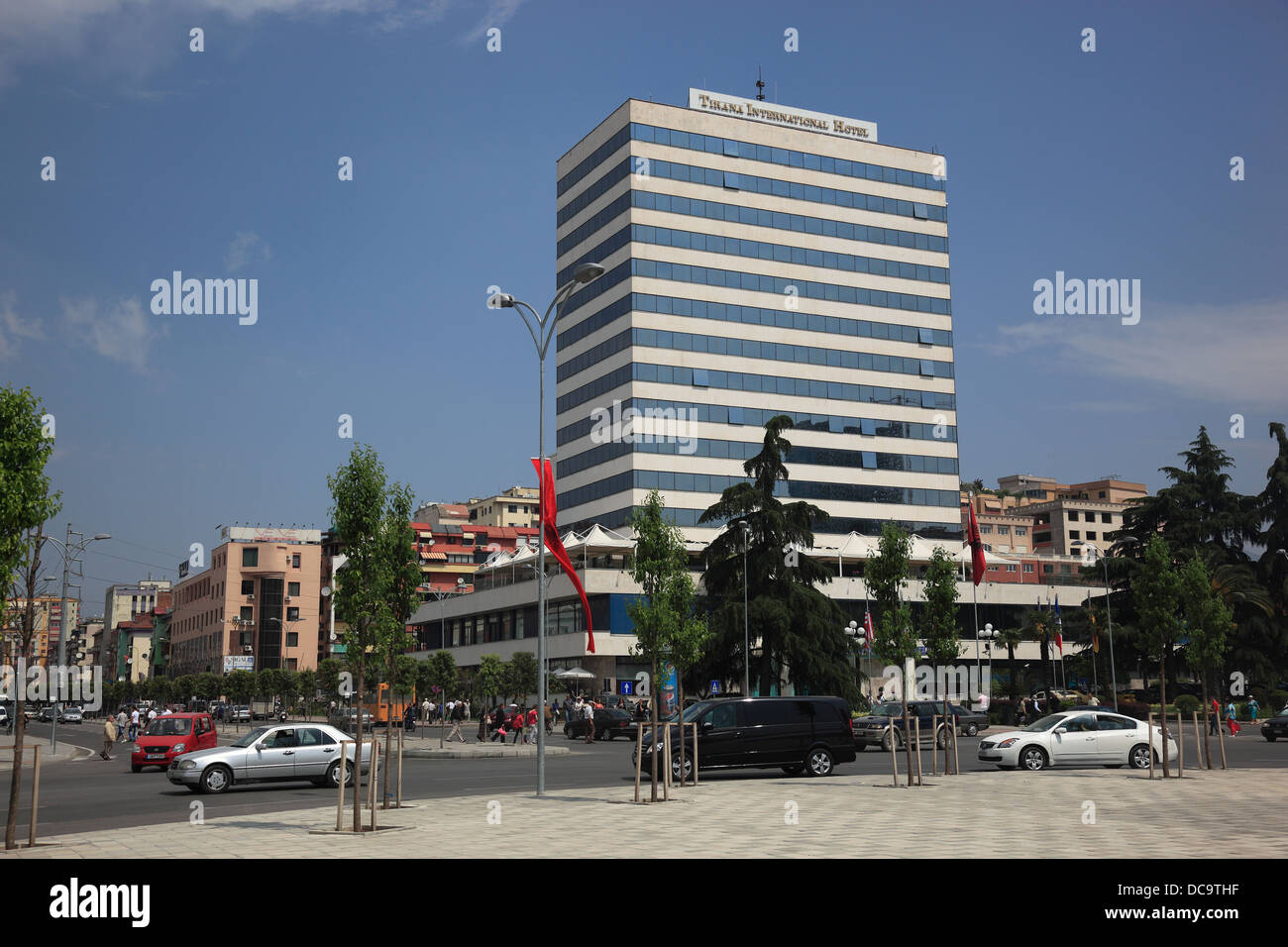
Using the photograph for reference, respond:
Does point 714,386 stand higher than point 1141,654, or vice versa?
point 714,386

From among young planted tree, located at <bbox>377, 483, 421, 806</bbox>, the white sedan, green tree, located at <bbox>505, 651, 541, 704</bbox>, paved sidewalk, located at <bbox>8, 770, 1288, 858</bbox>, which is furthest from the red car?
green tree, located at <bbox>505, 651, 541, 704</bbox>

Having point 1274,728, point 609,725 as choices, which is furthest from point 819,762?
point 1274,728

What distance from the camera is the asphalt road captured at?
21.2m

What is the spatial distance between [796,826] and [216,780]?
15.4 meters

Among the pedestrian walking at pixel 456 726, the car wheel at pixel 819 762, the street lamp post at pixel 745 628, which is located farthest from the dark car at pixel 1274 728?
the pedestrian walking at pixel 456 726

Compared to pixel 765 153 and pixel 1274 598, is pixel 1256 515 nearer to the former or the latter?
pixel 1274 598

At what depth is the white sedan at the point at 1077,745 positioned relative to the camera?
95.3 ft

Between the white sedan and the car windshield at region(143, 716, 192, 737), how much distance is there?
2464 cm

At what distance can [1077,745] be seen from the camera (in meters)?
29.2

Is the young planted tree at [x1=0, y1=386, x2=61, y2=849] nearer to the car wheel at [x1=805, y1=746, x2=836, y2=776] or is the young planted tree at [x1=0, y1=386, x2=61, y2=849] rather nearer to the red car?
the car wheel at [x1=805, y1=746, x2=836, y2=776]

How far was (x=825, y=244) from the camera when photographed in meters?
91.0

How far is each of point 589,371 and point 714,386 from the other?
10289 millimetres

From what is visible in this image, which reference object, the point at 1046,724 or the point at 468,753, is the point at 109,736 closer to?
the point at 468,753
